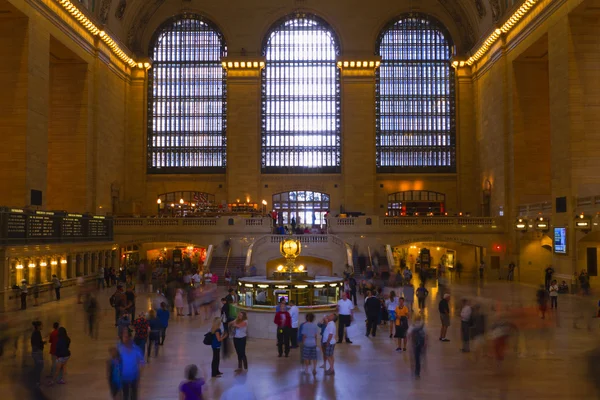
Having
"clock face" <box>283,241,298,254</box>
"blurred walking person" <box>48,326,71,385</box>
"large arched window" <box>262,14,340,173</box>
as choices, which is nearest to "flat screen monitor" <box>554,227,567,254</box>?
"clock face" <box>283,241,298,254</box>

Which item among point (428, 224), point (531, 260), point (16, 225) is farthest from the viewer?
point (428, 224)

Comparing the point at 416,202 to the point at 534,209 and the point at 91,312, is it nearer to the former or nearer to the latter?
the point at 534,209

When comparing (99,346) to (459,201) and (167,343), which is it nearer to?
(167,343)

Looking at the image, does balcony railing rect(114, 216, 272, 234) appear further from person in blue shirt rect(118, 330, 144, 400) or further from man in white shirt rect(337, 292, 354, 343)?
person in blue shirt rect(118, 330, 144, 400)

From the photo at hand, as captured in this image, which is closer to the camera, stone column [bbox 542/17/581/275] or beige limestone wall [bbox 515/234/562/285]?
stone column [bbox 542/17/581/275]

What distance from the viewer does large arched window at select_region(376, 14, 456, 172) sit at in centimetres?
4500

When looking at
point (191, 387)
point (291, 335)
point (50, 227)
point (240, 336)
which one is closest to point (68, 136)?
point (50, 227)

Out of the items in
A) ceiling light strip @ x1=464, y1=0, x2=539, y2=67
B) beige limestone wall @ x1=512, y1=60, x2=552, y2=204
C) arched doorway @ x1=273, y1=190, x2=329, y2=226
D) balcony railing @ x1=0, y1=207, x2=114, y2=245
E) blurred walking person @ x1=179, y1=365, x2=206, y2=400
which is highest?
ceiling light strip @ x1=464, y1=0, x2=539, y2=67

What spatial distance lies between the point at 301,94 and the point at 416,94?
328 inches

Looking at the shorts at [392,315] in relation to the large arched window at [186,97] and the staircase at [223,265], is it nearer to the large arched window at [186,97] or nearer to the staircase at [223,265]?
the staircase at [223,265]

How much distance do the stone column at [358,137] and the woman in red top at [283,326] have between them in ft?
100

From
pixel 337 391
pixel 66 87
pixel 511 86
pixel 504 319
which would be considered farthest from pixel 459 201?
pixel 337 391

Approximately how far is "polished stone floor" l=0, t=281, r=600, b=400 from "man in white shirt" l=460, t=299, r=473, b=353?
226mm

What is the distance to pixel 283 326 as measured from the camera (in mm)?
13211
